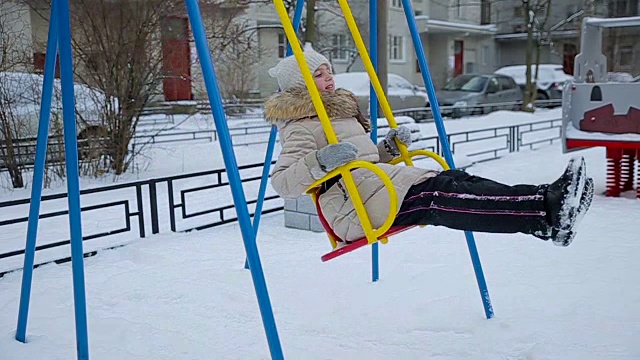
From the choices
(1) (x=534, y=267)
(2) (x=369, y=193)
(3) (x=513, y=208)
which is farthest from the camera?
(1) (x=534, y=267)

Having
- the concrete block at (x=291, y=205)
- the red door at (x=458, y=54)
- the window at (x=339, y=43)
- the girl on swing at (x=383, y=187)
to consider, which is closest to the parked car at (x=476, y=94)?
the window at (x=339, y=43)

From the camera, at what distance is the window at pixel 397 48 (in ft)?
84.9

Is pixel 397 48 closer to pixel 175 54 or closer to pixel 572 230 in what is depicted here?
pixel 175 54

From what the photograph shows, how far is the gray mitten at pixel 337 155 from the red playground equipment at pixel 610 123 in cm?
544

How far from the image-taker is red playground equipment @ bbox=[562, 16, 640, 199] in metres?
7.20

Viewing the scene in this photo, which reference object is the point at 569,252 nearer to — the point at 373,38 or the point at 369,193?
the point at 373,38

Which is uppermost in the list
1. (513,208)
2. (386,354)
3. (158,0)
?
(158,0)

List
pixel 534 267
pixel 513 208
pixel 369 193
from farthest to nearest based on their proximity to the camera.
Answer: pixel 534 267
pixel 369 193
pixel 513 208

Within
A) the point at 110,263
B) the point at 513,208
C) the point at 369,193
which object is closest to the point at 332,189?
the point at 369,193

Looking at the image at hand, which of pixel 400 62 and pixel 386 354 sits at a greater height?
pixel 400 62

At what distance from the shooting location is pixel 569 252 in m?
5.12

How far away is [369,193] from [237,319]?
1.45 meters

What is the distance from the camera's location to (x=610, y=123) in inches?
290

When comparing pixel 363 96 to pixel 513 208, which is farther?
pixel 363 96
